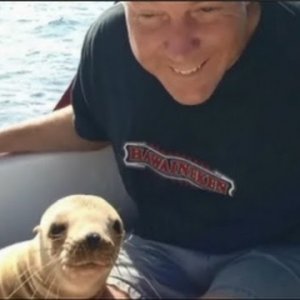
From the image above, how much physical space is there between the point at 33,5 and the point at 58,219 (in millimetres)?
533

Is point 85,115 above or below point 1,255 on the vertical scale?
above

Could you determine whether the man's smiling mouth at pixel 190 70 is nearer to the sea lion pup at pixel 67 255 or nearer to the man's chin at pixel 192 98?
A: the man's chin at pixel 192 98

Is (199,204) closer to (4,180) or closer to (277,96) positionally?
(277,96)

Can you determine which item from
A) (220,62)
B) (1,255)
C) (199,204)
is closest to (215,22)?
(220,62)

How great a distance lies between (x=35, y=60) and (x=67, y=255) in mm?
875

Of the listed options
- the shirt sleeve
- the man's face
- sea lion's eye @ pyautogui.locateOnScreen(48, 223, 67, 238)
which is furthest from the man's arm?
sea lion's eye @ pyautogui.locateOnScreen(48, 223, 67, 238)

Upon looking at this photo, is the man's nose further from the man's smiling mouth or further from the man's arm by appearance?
the man's arm

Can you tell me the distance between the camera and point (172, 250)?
7.04ft

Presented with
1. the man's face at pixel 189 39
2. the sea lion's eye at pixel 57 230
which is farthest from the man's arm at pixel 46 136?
the sea lion's eye at pixel 57 230

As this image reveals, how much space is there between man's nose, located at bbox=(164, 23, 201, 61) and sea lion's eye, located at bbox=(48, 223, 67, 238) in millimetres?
367

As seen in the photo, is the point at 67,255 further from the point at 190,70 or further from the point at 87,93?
the point at 87,93

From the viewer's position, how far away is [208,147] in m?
2.05

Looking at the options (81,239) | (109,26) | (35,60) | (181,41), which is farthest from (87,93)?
(81,239)

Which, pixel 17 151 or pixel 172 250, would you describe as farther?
pixel 17 151
